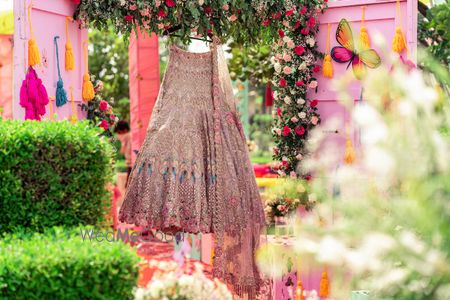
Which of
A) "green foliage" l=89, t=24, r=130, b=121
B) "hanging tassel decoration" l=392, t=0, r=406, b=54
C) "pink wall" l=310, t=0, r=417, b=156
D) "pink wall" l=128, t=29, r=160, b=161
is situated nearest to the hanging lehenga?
"pink wall" l=310, t=0, r=417, b=156

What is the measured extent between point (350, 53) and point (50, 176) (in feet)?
10.6

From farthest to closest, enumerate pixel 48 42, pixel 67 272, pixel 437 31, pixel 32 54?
pixel 437 31 < pixel 48 42 < pixel 32 54 < pixel 67 272

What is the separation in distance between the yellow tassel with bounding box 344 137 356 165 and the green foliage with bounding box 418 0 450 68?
2.64 m

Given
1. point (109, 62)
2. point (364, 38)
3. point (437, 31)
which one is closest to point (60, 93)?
point (364, 38)

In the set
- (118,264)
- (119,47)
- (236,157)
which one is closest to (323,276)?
(236,157)

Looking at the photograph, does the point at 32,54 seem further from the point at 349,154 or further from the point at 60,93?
the point at 349,154

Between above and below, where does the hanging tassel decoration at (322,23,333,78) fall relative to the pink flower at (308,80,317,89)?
above

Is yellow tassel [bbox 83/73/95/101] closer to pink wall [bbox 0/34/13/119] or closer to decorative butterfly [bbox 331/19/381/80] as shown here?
decorative butterfly [bbox 331/19/381/80]

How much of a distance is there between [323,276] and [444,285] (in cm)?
317

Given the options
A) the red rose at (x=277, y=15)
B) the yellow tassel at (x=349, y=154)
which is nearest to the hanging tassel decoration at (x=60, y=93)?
Result: the red rose at (x=277, y=15)

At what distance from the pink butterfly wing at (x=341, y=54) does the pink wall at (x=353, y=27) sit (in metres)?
0.04

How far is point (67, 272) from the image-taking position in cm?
297

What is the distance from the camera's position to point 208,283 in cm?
310

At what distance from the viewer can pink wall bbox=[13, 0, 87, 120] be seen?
5.10 m
